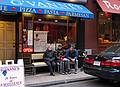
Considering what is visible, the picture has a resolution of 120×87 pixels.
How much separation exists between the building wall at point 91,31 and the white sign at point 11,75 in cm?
805

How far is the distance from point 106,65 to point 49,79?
262 centimetres

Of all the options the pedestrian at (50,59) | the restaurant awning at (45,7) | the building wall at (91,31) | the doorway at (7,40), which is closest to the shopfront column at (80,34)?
the building wall at (91,31)

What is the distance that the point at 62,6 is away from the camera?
1407 cm

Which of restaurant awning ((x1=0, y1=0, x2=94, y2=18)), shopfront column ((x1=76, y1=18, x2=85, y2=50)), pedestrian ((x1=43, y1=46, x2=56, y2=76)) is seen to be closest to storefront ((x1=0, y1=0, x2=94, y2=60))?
restaurant awning ((x1=0, y1=0, x2=94, y2=18))

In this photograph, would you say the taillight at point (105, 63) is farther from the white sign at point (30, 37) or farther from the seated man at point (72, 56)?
the white sign at point (30, 37)

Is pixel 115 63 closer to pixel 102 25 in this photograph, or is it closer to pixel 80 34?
pixel 80 34

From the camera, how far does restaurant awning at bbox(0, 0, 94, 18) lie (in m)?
11.8

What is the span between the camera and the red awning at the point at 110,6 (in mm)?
16000

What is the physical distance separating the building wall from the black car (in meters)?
4.49

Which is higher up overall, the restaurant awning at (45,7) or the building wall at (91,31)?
the restaurant awning at (45,7)

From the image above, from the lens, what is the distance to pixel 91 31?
53.5ft

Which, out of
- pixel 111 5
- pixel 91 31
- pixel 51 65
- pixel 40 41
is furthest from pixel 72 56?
pixel 111 5

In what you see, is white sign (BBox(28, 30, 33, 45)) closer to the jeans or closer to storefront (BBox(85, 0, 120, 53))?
the jeans

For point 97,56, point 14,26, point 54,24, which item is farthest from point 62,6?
point 97,56
